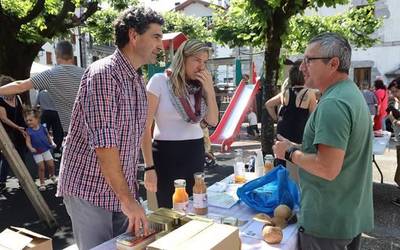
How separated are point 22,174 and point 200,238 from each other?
10.5 ft

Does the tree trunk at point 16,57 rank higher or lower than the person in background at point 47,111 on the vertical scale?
higher

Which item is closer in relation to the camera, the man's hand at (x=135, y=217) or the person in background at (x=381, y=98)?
the man's hand at (x=135, y=217)

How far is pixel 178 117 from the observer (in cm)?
263

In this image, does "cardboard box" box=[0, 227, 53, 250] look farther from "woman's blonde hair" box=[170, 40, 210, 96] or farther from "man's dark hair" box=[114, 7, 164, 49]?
→ "woman's blonde hair" box=[170, 40, 210, 96]

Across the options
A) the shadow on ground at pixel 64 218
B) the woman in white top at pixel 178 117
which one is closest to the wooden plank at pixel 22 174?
the shadow on ground at pixel 64 218

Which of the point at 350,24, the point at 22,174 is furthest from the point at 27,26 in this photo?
the point at 350,24

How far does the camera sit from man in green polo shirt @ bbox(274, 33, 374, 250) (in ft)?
5.25

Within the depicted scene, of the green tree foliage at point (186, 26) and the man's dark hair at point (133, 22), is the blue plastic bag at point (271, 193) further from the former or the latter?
the green tree foliage at point (186, 26)

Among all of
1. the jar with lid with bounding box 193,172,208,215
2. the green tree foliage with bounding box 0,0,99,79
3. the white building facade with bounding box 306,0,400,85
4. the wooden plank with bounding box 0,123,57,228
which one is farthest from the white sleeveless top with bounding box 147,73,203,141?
the white building facade with bounding box 306,0,400,85

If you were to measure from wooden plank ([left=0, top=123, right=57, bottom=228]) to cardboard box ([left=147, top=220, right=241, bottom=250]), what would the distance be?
302 cm

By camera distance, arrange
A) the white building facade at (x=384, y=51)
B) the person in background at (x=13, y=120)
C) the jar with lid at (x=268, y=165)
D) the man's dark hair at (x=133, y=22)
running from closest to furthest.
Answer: the man's dark hair at (x=133, y=22)
the jar with lid at (x=268, y=165)
the person in background at (x=13, y=120)
the white building facade at (x=384, y=51)

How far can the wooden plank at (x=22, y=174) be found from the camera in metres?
3.86

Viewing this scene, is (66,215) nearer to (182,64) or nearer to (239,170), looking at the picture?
(239,170)

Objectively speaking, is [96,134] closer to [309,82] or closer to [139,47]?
[139,47]
